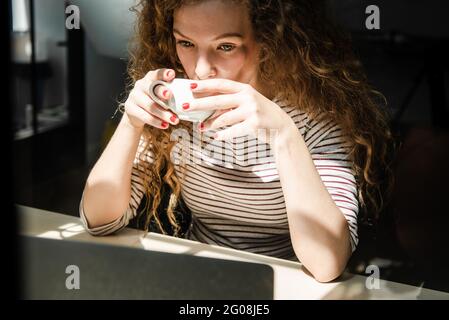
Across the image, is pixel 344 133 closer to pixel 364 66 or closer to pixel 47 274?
pixel 364 66

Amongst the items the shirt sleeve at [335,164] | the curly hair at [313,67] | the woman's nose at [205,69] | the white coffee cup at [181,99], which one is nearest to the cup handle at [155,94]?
the white coffee cup at [181,99]

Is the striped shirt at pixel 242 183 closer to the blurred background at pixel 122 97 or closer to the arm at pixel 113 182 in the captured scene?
the arm at pixel 113 182

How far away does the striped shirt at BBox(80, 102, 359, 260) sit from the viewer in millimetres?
1271

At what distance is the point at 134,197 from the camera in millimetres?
1422

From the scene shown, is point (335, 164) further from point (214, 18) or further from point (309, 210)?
point (214, 18)

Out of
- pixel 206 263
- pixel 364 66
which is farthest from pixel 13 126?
pixel 364 66

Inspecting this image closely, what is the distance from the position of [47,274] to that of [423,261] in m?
0.95

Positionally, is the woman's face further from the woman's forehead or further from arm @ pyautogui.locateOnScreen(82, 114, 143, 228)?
arm @ pyautogui.locateOnScreen(82, 114, 143, 228)

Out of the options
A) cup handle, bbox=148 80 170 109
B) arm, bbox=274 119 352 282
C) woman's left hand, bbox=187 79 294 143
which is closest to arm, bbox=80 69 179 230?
cup handle, bbox=148 80 170 109

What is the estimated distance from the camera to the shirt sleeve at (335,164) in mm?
1217

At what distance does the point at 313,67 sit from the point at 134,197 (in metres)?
0.57

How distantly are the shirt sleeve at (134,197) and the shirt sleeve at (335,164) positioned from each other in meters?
0.43

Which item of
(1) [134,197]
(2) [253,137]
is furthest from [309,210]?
(1) [134,197]

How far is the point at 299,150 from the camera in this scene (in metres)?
1.14
